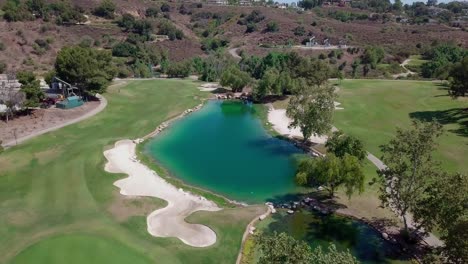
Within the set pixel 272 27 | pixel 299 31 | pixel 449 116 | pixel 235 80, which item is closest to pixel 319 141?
pixel 449 116

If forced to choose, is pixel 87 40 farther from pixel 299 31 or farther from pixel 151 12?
pixel 299 31

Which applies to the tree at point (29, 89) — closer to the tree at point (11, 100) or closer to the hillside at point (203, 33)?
the tree at point (11, 100)

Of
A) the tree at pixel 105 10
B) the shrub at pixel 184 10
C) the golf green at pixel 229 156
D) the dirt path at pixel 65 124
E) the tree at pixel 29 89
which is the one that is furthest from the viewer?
the shrub at pixel 184 10

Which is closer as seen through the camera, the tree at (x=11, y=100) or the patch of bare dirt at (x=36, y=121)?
the patch of bare dirt at (x=36, y=121)

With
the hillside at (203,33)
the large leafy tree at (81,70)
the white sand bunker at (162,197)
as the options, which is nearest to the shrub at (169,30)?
the hillside at (203,33)

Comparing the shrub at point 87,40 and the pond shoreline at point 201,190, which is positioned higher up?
the shrub at point 87,40

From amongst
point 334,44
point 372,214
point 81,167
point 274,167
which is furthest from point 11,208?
point 334,44
